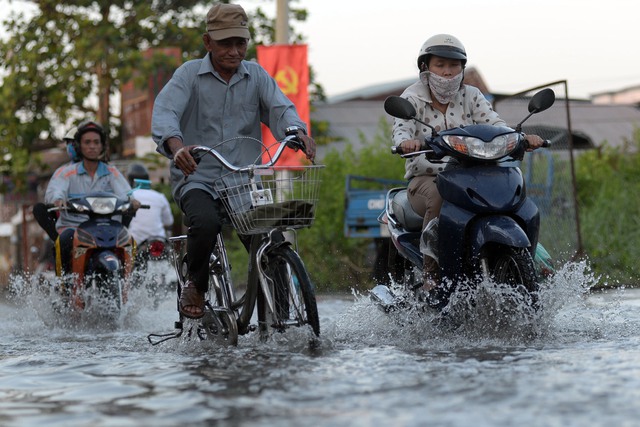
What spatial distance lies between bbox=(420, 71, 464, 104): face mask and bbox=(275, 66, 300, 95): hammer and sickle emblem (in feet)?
26.9

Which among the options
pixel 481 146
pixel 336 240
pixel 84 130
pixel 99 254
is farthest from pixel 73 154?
pixel 336 240

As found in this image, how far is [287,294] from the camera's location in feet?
21.5

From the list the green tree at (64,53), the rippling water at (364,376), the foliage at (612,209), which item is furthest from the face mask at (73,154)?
the green tree at (64,53)

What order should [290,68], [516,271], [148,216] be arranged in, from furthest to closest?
1. [290,68]
2. [148,216]
3. [516,271]

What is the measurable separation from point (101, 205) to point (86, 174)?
1.99 ft

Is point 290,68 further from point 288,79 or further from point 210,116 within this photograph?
point 210,116

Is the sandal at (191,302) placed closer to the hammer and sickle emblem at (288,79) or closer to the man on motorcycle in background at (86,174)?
the man on motorcycle in background at (86,174)

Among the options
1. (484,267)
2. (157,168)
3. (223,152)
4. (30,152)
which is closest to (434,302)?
(484,267)

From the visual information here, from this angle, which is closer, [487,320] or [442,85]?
[487,320]

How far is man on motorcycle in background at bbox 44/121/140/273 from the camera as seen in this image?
10.9 m

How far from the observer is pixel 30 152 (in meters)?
31.1

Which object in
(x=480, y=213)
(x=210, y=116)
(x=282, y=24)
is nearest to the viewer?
(x=480, y=213)

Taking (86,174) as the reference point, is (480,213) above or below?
below

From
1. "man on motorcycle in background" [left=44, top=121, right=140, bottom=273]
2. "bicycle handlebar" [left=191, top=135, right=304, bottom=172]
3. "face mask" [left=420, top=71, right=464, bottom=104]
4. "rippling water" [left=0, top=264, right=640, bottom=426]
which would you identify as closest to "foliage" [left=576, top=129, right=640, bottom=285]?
"man on motorcycle in background" [left=44, top=121, right=140, bottom=273]
